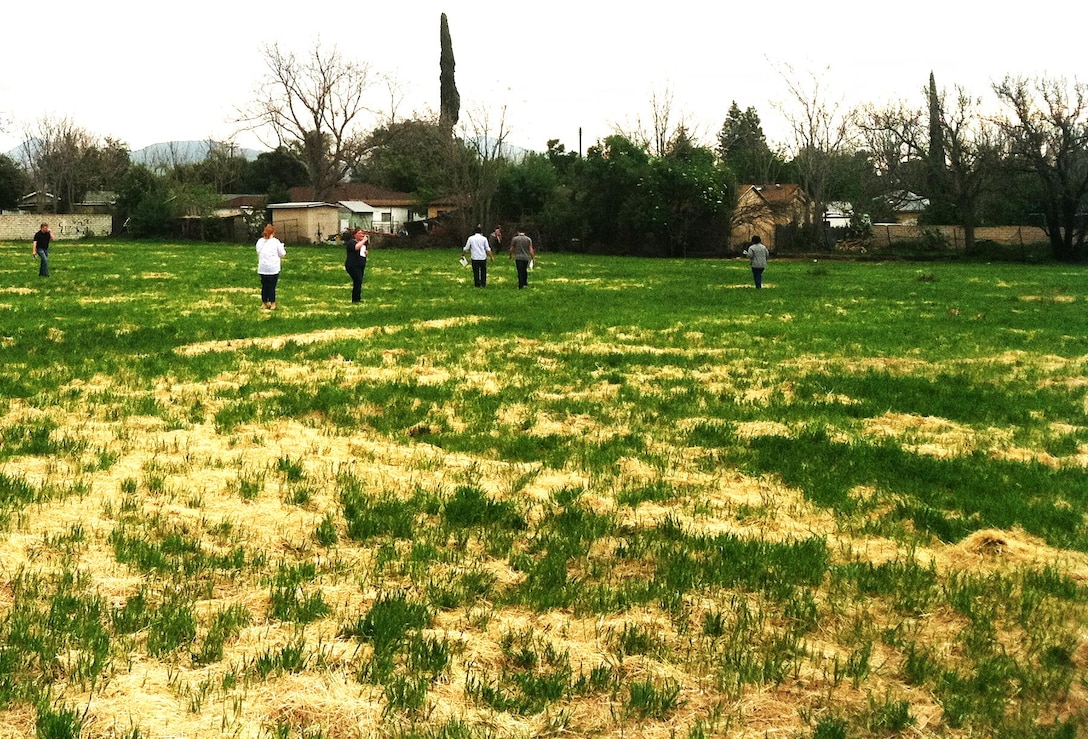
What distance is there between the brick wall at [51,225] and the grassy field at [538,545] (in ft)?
222

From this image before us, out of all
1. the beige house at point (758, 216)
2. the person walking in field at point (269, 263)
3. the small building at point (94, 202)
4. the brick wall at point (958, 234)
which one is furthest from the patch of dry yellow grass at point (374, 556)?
the small building at point (94, 202)

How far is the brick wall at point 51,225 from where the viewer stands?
7362 cm

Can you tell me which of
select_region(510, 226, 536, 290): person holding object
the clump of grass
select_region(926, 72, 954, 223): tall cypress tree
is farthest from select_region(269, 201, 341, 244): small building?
the clump of grass

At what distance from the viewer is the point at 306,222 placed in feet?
236

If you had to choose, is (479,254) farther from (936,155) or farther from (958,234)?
(958,234)

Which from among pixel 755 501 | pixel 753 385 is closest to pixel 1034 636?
pixel 755 501

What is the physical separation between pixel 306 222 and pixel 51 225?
1928cm

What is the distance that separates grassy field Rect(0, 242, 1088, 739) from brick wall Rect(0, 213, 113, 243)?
67.7m

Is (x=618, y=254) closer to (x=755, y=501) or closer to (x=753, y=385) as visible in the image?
(x=753, y=385)

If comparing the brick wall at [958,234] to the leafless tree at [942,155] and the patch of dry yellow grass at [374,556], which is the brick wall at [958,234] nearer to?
the leafless tree at [942,155]

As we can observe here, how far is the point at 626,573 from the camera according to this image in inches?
219

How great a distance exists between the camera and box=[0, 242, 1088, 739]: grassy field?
160 inches

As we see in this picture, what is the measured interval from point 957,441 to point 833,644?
4807 mm

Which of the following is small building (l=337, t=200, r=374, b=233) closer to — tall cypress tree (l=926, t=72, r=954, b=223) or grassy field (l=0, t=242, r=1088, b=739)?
tall cypress tree (l=926, t=72, r=954, b=223)
